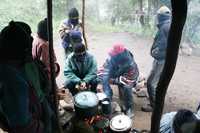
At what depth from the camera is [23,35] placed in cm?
287

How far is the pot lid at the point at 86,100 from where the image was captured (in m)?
4.63

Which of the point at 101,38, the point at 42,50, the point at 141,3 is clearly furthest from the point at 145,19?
the point at 42,50

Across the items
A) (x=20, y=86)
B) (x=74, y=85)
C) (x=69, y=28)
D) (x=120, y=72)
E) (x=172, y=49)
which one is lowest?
(x=74, y=85)

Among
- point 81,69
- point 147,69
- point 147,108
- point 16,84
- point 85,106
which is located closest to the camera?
point 16,84

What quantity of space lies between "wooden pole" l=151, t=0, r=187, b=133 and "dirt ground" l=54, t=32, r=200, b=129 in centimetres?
487

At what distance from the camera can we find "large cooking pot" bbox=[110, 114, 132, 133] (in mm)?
4691

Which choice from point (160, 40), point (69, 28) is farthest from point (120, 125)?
point (69, 28)

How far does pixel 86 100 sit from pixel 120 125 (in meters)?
0.59

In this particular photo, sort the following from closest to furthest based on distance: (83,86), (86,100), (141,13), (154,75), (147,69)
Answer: (86,100), (83,86), (154,75), (147,69), (141,13)

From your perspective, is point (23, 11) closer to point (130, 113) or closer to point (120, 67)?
point (120, 67)

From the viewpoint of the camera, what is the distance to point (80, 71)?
236 inches

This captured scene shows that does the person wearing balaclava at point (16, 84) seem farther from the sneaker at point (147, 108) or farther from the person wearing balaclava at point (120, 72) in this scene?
the sneaker at point (147, 108)

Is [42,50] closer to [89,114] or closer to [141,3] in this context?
[89,114]

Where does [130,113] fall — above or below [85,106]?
below
